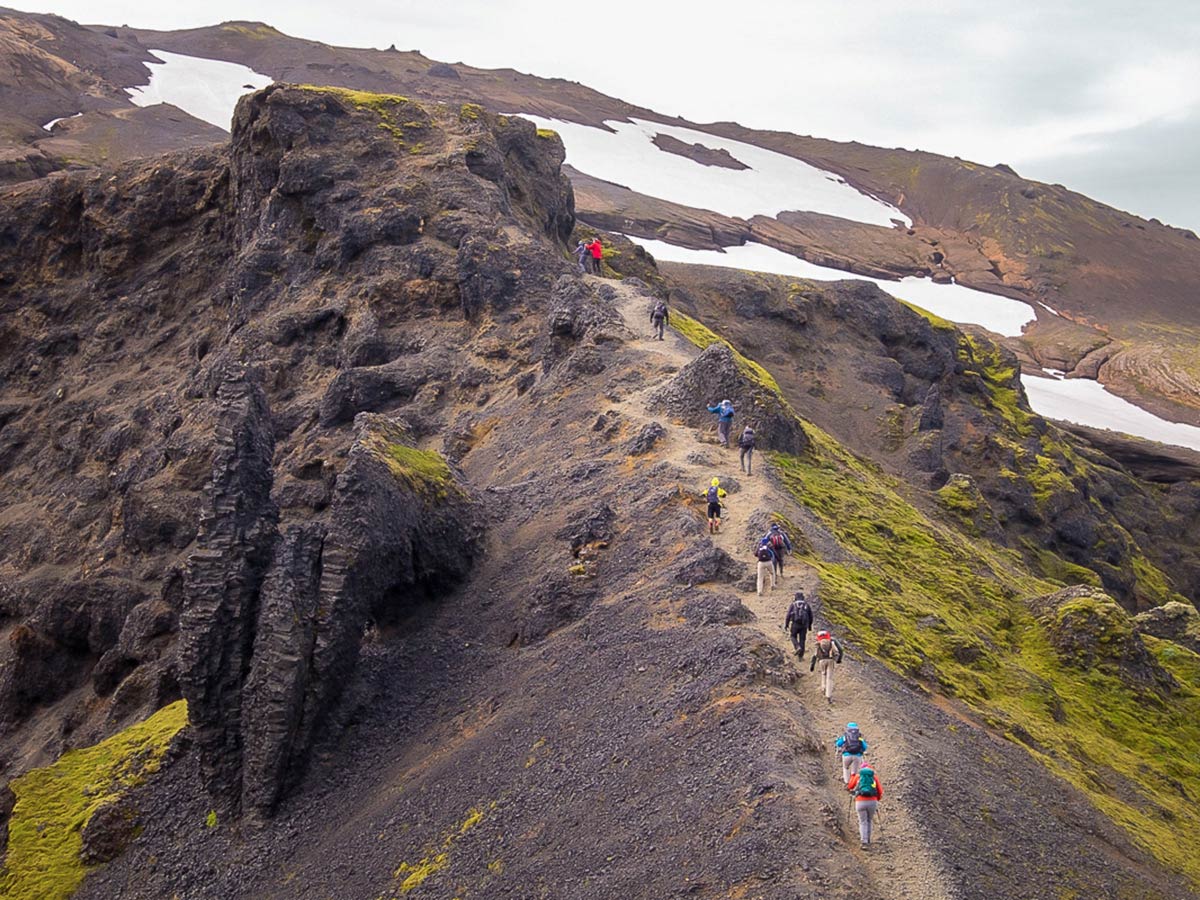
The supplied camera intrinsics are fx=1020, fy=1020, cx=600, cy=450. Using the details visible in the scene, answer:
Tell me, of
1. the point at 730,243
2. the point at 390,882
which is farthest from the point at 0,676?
the point at 730,243

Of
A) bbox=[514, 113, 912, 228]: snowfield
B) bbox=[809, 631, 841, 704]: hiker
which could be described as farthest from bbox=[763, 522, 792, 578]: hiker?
bbox=[514, 113, 912, 228]: snowfield

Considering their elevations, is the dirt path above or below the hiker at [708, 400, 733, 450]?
below

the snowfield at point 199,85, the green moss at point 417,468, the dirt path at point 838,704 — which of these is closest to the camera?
the dirt path at point 838,704

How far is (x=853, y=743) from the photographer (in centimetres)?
1566

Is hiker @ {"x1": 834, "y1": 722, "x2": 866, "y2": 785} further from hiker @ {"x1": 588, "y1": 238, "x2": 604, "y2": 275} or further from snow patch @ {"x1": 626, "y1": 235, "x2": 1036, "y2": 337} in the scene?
snow patch @ {"x1": 626, "y1": 235, "x2": 1036, "y2": 337}

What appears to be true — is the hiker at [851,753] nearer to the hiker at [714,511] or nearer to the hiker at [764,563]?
the hiker at [764,563]

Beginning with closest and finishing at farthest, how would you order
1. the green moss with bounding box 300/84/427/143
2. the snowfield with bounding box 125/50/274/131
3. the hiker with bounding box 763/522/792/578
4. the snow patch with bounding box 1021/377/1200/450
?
1. the hiker with bounding box 763/522/792/578
2. the green moss with bounding box 300/84/427/143
3. the snow patch with bounding box 1021/377/1200/450
4. the snowfield with bounding box 125/50/274/131

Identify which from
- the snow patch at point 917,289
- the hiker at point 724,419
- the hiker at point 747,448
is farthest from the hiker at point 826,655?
the snow patch at point 917,289

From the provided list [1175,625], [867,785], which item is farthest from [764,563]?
[1175,625]

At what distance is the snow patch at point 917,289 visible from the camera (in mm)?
107312

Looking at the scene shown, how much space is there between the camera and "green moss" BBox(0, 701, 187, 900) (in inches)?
864

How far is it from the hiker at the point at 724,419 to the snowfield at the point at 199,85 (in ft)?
362

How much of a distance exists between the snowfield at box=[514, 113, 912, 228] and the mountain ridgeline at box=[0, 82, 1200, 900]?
262ft

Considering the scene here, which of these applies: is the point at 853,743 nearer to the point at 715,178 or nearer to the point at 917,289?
the point at 917,289
